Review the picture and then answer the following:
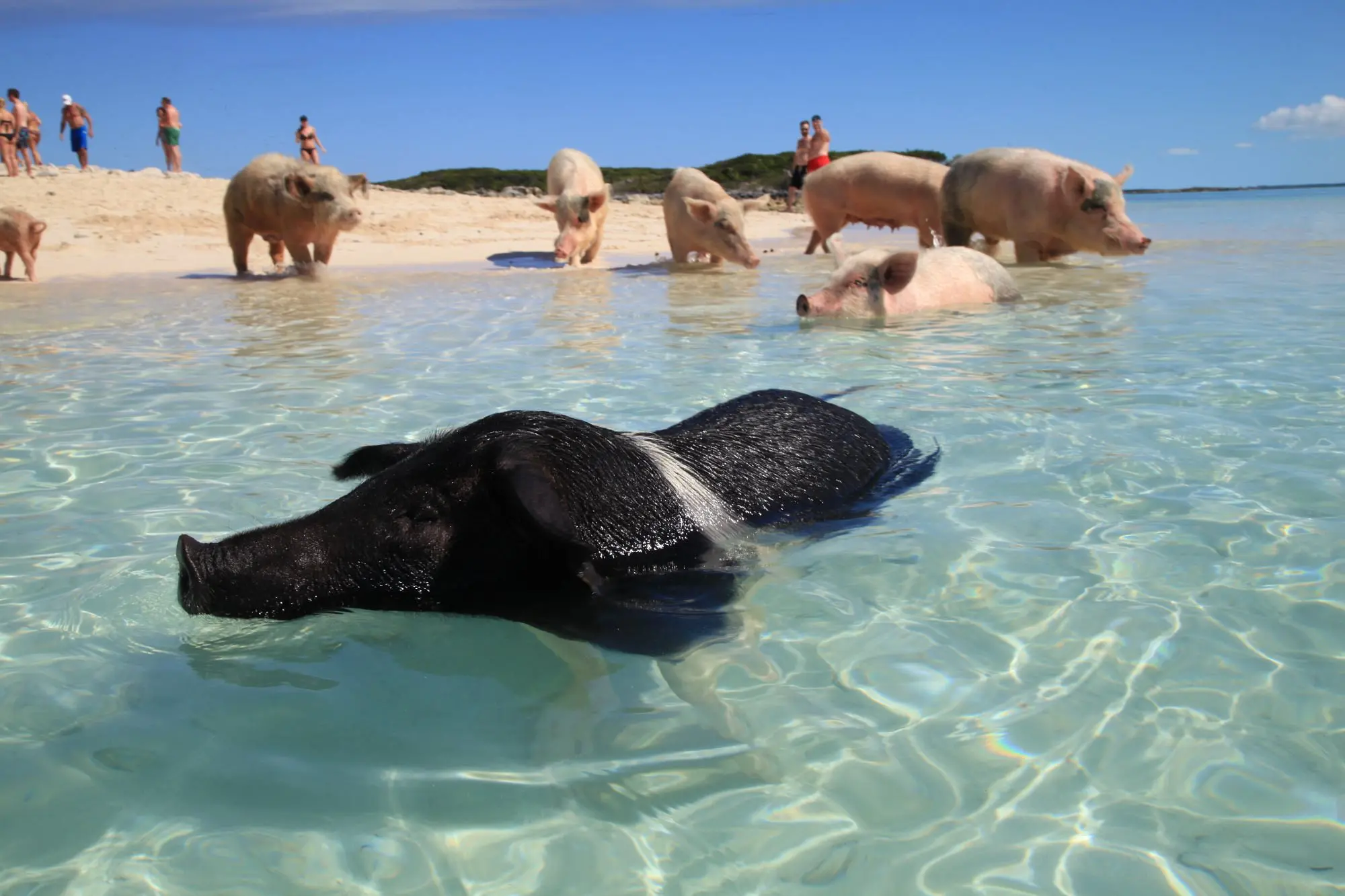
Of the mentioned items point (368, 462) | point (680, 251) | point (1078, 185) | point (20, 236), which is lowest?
point (368, 462)

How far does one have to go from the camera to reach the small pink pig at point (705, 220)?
15.4m

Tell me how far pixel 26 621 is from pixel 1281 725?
11.2ft

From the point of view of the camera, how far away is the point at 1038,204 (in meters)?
14.0

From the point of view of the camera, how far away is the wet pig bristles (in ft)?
9.39

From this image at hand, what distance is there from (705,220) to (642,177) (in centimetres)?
3350

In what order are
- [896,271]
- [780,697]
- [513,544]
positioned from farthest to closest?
[896,271] < [513,544] < [780,697]

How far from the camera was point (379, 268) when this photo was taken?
16.9 metres

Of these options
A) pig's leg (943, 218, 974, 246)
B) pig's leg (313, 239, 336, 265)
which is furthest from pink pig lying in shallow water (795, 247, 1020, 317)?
pig's leg (313, 239, 336, 265)

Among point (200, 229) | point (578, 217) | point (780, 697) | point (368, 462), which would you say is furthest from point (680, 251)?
point (780, 697)

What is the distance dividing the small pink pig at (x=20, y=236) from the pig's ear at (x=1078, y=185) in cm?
1354

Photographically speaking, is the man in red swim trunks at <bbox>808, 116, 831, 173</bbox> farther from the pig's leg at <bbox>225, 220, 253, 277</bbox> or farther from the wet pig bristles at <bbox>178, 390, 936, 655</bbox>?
the wet pig bristles at <bbox>178, 390, 936, 655</bbox>

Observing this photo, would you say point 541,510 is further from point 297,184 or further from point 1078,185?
point 297,184

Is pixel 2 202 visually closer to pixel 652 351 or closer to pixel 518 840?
pixel 652 351

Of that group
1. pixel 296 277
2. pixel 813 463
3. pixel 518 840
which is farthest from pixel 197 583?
pixel 296 277
